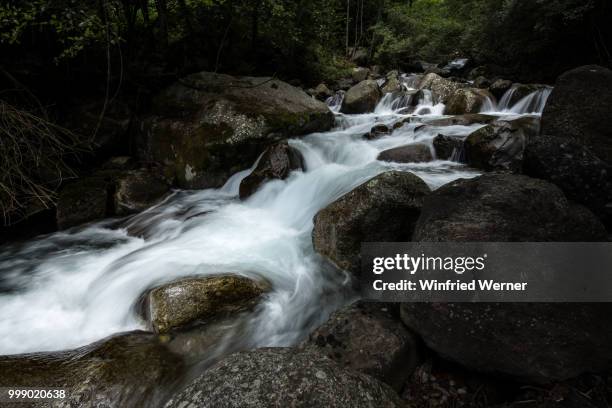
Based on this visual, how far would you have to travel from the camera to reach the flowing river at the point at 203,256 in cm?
370

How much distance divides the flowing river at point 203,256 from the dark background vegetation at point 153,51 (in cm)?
103

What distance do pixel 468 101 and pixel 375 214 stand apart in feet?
25.2

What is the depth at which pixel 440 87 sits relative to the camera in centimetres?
1166

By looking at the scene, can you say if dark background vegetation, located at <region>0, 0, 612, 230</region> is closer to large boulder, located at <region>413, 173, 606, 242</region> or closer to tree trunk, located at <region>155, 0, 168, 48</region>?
tree trunk, located at <region>155, 0, 168, 48</region>

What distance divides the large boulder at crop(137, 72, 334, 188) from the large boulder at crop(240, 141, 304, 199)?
0.56 meters

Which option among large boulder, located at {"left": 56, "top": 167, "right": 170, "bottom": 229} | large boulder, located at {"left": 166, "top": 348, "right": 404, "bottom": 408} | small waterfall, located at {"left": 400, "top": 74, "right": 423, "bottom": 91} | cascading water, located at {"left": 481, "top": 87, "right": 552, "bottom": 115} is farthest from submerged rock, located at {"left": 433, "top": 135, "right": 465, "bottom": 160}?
small waterfall, located at {"left": 400, "top": 74, "right": 423, "bottom": 91}

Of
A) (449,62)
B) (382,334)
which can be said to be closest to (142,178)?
(382,334)

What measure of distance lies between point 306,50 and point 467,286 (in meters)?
13.8

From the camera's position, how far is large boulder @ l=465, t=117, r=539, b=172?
18.6ft

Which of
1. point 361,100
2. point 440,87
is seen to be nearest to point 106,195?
point 361,100

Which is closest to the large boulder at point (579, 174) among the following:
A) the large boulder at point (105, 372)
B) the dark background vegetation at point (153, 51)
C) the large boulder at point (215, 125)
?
the large boulder at point (105, 372)

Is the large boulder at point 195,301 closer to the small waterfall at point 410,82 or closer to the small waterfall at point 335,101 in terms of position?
the small waterfall at point 335,101

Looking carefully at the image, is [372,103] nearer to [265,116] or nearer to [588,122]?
[265,116]

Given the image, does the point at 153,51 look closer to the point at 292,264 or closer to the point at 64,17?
the point at 64,17
